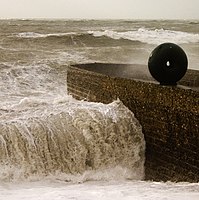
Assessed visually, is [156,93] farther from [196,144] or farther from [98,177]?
[98,177]

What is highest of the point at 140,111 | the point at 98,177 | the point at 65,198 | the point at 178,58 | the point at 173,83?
the point at 178,58

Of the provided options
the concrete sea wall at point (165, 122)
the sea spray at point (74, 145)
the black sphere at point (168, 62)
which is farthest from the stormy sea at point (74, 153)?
the black sphere at point (168, 62)

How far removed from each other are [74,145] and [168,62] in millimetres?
1586

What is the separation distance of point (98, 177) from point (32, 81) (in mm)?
6924

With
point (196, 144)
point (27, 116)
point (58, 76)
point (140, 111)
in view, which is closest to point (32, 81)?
point (58, 76)

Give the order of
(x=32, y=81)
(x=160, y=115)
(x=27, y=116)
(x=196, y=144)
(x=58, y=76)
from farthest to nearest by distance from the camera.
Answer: (x=58, y=76) < (x=32, y=81) < (x=27, y=116) < (x=160, y=115) < (x=196, y=144)

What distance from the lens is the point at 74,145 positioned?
5.41 m

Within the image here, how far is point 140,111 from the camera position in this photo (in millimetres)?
5520

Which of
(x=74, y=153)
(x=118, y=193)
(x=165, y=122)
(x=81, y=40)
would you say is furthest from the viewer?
(x=81, y=40)

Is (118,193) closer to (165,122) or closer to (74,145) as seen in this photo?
(165,122)

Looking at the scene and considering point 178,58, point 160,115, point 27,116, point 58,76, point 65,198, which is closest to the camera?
point 65,198

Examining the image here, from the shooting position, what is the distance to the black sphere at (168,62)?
17.8ft

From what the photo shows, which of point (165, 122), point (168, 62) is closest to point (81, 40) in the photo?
point (168, 62)

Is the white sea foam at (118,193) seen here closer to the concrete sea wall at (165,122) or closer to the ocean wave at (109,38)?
the concrete sea wall at (165,122)
